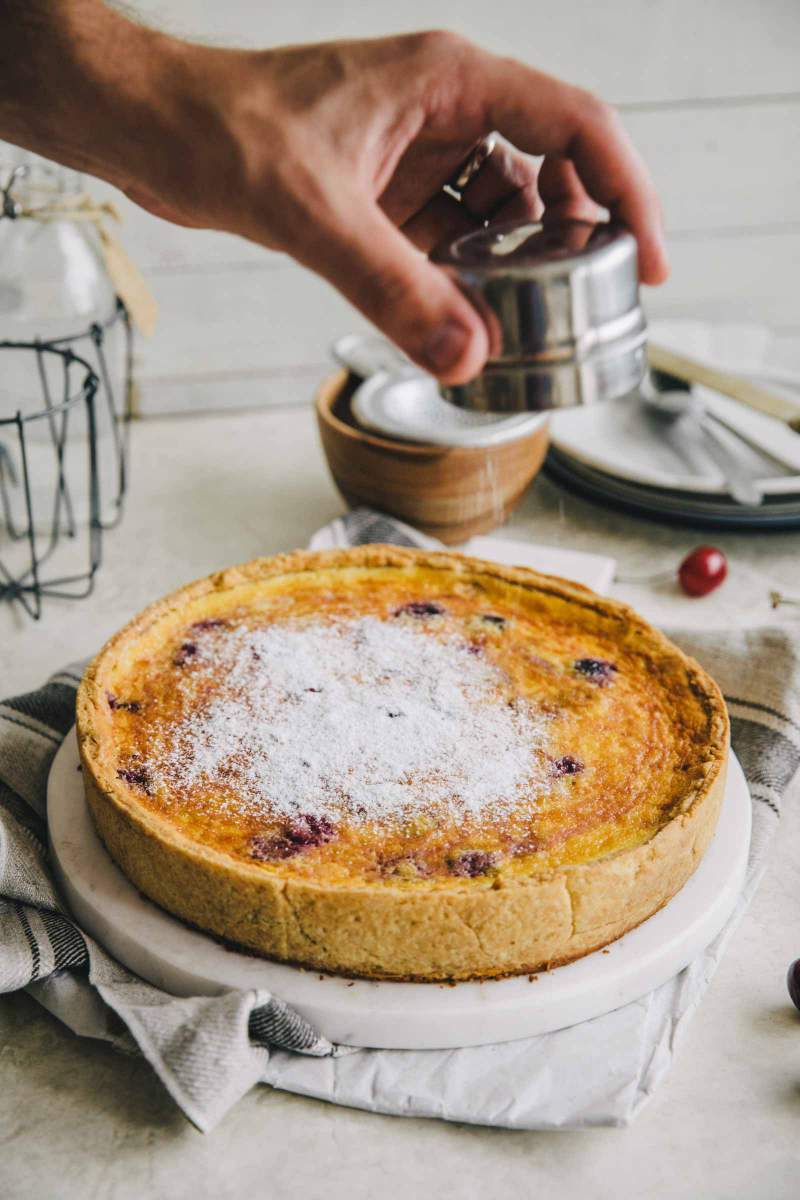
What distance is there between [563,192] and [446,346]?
495mm

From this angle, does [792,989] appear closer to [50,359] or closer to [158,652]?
[158,652]

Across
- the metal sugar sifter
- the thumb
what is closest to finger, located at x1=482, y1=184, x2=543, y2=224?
the metal sugar sifter

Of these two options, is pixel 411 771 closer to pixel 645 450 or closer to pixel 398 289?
pixel 398 289

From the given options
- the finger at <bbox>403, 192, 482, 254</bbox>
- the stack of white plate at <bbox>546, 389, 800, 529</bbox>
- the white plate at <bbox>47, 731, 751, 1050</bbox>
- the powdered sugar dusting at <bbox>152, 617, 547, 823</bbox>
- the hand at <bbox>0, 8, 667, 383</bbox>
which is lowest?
the stack of white plate at <bbox>546, 389, 800, 529</bbox>

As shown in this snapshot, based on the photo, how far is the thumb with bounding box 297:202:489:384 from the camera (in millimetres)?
1062

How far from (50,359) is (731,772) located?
1666mm

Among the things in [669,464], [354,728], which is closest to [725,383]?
[669,464]

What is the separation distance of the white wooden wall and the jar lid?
1.72 metres

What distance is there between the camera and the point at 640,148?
9.57ft

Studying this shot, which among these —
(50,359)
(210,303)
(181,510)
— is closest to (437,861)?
(181,510)

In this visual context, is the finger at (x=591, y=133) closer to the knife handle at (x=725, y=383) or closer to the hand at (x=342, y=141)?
the hand at (x=342, y=141)

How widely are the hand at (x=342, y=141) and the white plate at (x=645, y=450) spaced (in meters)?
0.97

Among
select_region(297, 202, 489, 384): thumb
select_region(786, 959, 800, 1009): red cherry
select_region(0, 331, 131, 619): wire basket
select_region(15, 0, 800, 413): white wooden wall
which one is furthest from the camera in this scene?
select_region(15, 0, 800, 413): white wooden wall

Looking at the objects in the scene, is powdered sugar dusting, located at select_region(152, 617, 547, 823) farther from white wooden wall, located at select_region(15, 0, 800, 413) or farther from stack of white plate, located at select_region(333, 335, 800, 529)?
white wooden wall, located at select_region(15, 0, 800, 413)
